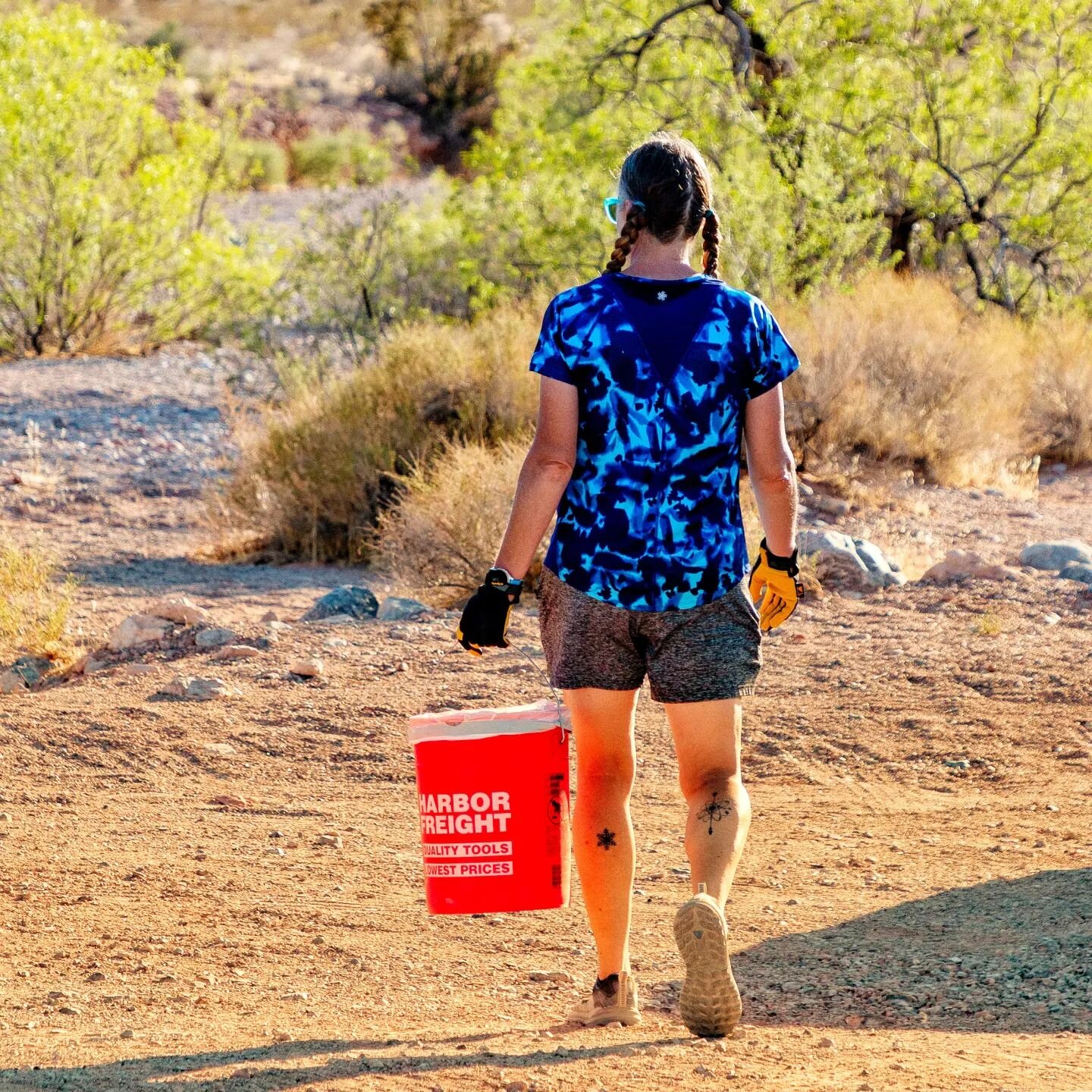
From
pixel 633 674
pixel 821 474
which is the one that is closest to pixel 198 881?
pixel 633 674

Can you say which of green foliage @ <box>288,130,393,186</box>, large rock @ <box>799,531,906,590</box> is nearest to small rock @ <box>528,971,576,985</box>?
large rock @ <box>799,531,906,590</box>

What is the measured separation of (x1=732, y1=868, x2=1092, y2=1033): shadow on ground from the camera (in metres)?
3.57

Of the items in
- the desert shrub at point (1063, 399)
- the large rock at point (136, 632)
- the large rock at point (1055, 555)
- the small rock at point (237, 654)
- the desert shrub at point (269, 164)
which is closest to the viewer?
the small rock at point (237, 654)

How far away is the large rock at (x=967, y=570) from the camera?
8.29 metres

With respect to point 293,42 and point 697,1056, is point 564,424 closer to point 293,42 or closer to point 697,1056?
point 697,1056

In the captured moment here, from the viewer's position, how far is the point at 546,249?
13.7m

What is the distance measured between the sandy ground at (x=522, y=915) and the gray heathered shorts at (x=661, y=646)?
0.68 m

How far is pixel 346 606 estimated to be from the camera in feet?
25.6

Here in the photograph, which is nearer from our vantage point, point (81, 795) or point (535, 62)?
point (81, 795)

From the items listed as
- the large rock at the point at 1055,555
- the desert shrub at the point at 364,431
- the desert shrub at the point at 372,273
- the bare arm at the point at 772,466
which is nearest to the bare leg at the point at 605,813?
the bare arm at the point at 772,466

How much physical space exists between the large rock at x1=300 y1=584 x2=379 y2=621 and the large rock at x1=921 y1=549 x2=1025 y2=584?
2.78 meters

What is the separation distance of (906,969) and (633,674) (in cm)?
127

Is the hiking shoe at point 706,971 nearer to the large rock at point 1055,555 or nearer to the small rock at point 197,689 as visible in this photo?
the small rock at point 197,689

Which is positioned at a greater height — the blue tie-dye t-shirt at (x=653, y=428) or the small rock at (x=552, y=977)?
the blue tie-dye t-shirt at (x=653, y=428)
